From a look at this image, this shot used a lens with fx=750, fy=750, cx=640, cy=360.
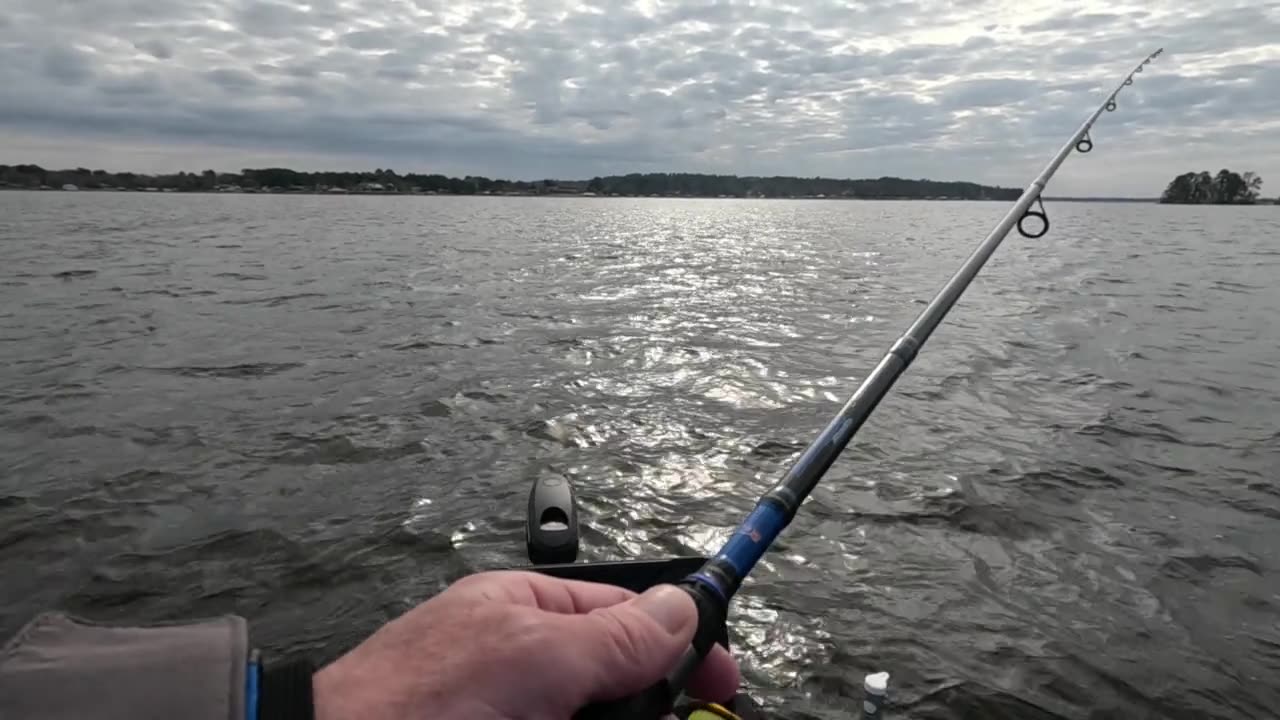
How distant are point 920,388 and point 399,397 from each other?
21.6ft

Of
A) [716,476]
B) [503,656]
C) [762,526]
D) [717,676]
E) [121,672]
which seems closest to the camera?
[121,672]

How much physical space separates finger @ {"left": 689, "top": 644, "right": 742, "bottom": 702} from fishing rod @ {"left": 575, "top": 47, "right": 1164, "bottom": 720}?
12 centimetres

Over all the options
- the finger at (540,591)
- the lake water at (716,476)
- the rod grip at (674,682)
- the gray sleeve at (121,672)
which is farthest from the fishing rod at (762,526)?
the lake water at (716,476)

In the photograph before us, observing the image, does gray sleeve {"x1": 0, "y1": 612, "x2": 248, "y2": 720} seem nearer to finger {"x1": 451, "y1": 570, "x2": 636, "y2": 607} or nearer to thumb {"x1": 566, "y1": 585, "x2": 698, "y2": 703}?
finger {"x1": 451, "y1": 570, "x2": 636, "y2": 607}

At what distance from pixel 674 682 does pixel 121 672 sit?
111cm

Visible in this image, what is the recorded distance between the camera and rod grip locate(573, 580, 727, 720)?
1552mm

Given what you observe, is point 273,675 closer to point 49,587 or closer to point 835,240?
point 49,587

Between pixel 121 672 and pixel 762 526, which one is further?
pixel 762 526

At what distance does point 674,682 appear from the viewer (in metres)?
1.74

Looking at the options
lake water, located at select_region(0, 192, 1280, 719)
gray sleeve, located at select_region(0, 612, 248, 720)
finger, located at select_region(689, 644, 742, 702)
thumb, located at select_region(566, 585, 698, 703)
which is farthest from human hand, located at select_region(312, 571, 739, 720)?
lake water, located at select_region(0, 192, 1280, 719)

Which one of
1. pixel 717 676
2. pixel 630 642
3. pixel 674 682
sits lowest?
pixel 717 676

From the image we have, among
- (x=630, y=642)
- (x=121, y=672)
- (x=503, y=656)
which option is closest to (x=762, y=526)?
(x=630, y=642)

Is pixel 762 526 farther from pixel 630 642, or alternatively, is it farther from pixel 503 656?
pixel 503 656

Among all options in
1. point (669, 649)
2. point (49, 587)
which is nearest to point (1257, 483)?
point (669, 649)
